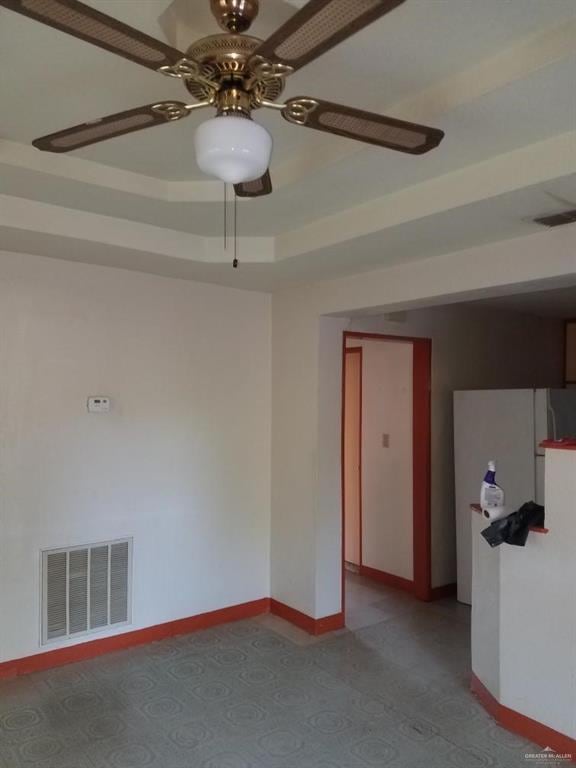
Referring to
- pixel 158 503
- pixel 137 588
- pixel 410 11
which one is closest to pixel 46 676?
pixel 137 588

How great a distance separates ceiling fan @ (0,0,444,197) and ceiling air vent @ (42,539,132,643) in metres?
2.52

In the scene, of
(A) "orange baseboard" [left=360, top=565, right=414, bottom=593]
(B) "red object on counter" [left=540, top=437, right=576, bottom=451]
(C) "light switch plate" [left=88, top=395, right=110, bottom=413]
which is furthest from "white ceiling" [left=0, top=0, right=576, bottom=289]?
(A) "orange baseboard" [left=360, top=565, right=414, bottom=593]

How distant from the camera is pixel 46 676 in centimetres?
319

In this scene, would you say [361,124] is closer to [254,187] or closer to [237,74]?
[237,74]

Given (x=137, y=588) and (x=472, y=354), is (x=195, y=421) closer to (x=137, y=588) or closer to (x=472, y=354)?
(x=137, y=588)

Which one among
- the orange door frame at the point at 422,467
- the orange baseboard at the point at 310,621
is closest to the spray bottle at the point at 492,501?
the orange baseboard at the point at 310,621

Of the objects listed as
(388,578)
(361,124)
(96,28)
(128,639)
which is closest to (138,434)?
(128,639)

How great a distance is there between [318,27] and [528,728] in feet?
9.44

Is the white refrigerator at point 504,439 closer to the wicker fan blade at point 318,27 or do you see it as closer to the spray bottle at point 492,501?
the spray bottle at point 492,501

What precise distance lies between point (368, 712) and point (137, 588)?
1.58 meters

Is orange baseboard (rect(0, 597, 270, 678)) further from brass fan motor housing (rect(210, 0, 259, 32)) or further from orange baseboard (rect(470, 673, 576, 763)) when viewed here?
brass fan motor housing (rect(210, 0, 259, 32))

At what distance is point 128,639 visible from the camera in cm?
356

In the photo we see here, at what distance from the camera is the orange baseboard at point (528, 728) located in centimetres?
245

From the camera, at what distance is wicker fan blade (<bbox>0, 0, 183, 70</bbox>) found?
105cm
